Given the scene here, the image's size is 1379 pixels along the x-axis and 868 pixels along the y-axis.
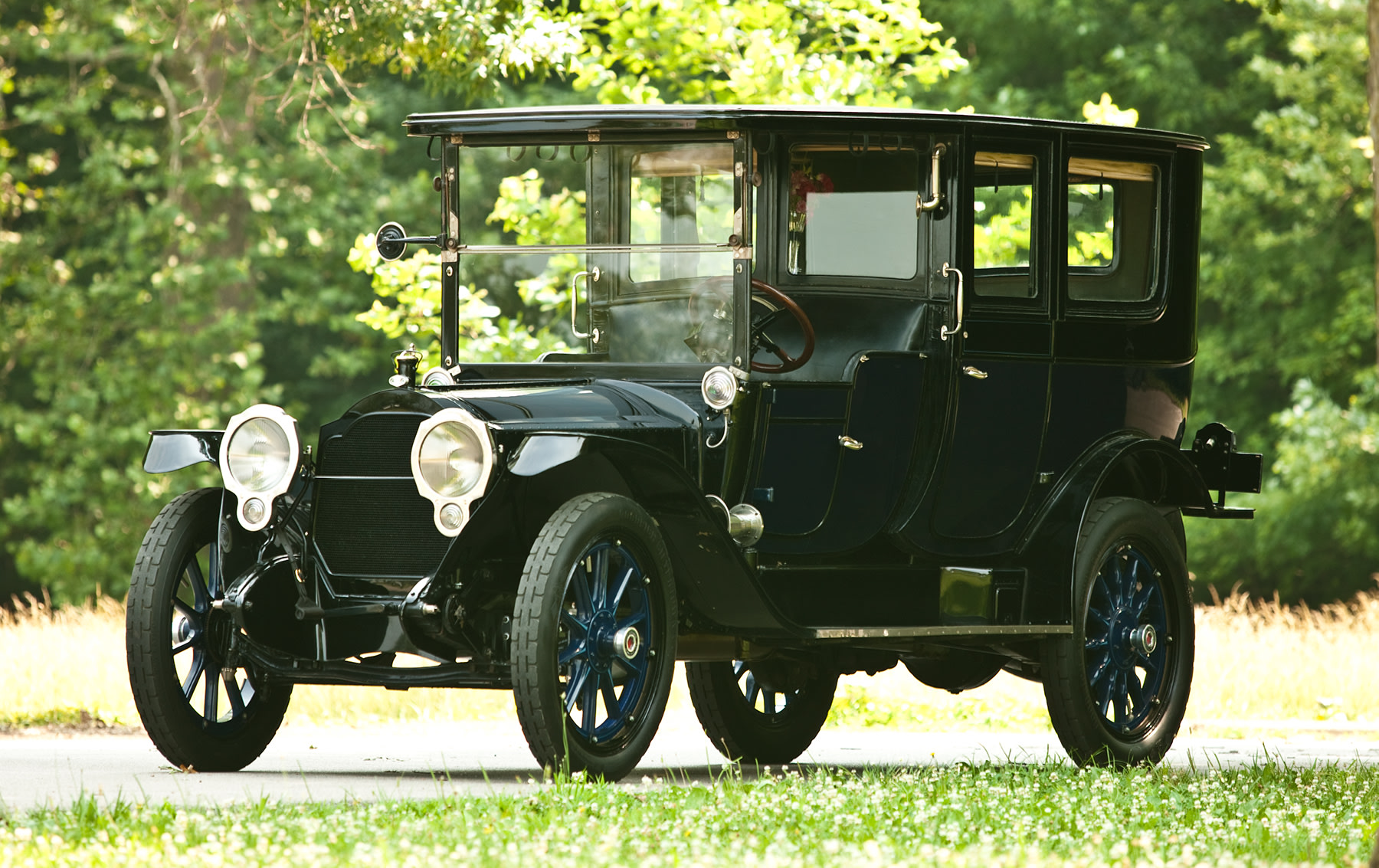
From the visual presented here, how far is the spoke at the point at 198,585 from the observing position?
23.5ft

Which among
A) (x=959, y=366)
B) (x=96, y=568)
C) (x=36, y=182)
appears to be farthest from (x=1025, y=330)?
(x=36, y=182)

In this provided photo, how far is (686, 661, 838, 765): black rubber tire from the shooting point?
343 inches

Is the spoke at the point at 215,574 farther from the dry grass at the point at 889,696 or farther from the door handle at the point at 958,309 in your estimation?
the dry grass at the point at 889,696

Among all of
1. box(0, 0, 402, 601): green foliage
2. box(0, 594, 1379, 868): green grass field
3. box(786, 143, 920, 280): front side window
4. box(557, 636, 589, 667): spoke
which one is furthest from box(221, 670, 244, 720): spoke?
box(0, 0, 402, 601): green foliage

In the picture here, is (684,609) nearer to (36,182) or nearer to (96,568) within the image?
(96,568)

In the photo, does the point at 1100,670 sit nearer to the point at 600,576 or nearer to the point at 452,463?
the point at 600,576

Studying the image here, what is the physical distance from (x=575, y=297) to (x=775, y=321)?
A: 93 centimetres

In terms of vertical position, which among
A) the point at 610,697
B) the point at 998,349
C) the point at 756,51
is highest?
the point at 756,51

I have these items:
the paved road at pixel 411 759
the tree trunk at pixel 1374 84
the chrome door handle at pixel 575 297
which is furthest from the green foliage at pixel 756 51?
the tree trunk at pixel 1374 84

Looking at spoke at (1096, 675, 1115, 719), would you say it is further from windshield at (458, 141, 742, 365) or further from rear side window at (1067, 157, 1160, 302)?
windshield at (458, 141, 742, 365)

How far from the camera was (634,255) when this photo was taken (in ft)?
26.0

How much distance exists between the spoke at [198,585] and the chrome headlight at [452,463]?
1.06 meters

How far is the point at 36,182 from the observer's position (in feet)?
91.7

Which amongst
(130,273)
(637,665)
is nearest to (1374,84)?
(637,665)
